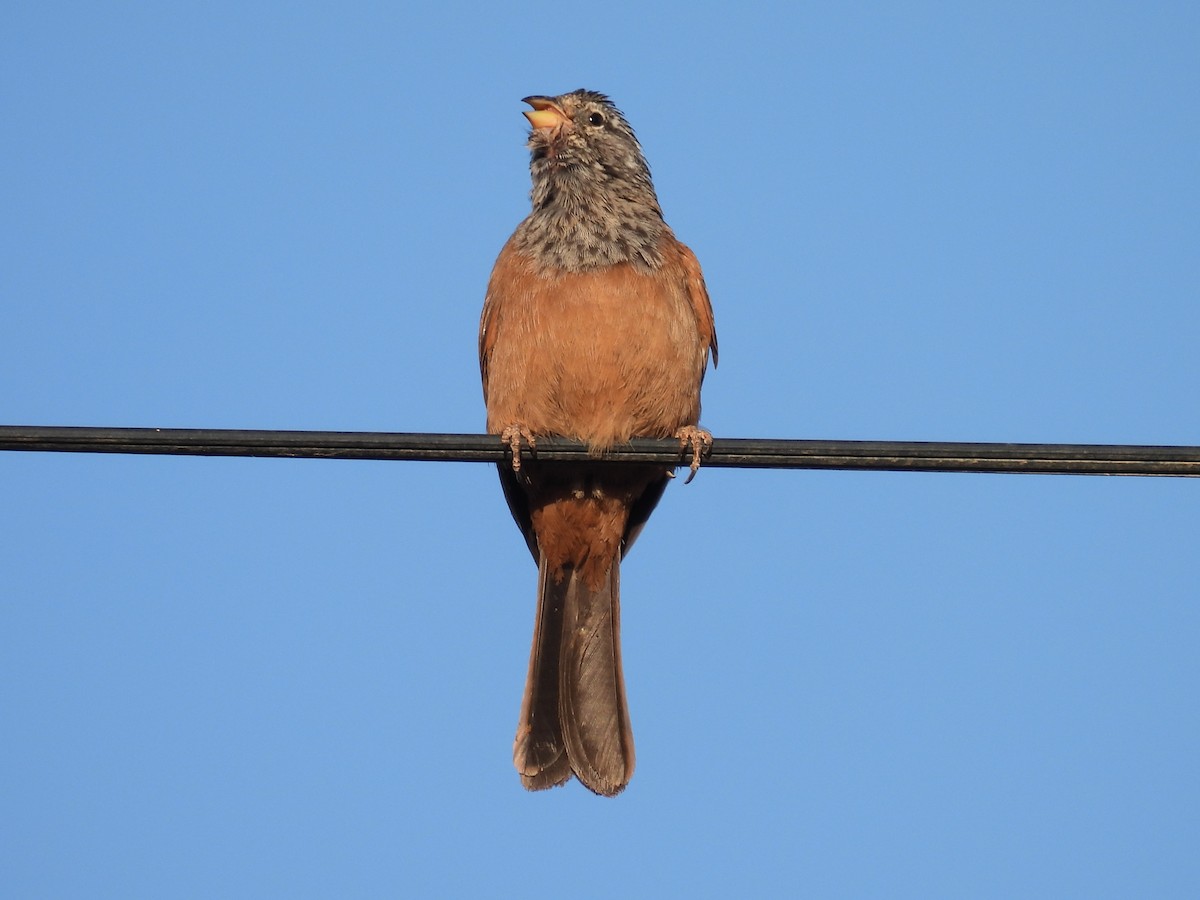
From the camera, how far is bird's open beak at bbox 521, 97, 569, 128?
7.34 metres

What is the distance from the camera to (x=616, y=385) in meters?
6.44

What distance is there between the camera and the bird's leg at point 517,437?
6277 millimetres

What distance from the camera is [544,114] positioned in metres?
7.38

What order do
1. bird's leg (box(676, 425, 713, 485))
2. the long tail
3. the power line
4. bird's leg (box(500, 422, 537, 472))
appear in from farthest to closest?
1. the long tail
2. bird's leg (box(500, 422, 537, 472))
3. bird's leg (box(676, 425, 713, 485))
4. the power line

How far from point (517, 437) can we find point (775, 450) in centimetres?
192

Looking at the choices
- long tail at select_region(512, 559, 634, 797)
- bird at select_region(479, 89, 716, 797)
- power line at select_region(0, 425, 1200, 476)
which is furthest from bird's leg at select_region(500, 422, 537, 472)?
power line at select_region(0, 425, 1200, 476)

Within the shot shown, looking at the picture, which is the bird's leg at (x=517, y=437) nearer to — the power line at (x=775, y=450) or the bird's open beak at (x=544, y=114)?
the power line at (x=775, y=450)

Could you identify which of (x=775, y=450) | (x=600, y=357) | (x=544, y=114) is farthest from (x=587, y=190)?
(x=775, y=450)

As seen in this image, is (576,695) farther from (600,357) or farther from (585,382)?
(600,357)

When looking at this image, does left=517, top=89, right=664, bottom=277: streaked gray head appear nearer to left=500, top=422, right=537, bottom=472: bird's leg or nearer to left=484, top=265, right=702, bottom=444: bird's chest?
left=484, top=265, right=702, bottom=444: bird's chest

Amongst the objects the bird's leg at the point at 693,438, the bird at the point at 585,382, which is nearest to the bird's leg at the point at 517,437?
the bird at the point at 585,382

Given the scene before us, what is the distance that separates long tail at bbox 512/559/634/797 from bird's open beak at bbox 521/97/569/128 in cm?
229

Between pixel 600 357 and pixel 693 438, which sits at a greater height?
pixel 600 357

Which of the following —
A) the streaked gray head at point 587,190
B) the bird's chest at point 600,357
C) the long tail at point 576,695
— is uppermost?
the streaked gray head at point 587,190
